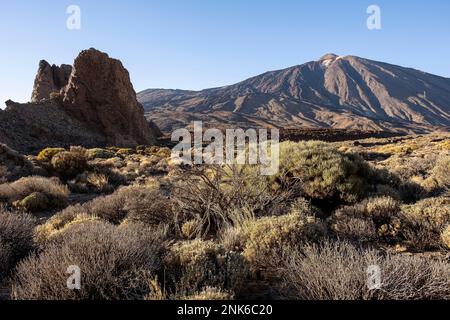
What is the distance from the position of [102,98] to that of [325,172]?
33514 millimetres

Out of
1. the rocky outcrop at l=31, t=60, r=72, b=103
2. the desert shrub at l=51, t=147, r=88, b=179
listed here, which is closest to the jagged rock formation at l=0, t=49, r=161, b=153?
the rocky outcrop at l=31, t=60, r=72, b=103

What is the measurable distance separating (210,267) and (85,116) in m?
36.5

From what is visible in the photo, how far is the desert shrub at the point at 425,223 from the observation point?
508 cm

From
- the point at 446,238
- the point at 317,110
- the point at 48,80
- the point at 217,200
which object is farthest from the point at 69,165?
the point at 317,110

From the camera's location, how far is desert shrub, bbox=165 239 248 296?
11.2ft

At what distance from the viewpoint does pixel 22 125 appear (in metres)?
31.8

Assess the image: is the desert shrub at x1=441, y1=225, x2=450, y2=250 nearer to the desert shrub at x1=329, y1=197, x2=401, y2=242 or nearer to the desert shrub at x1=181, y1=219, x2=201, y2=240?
the desert shrub at x1=329, y1=197, x2=401, y2=242

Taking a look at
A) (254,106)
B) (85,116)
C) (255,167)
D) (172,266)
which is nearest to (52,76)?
(85,116)

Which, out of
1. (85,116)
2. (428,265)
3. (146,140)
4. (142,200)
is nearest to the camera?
(428,265)

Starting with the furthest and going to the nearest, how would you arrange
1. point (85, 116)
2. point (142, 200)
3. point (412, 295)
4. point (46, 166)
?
point (85, 116)
point (46, 166)
point (142, 200)
point (412, 295)

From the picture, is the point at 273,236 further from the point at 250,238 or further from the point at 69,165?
the point at 69,165

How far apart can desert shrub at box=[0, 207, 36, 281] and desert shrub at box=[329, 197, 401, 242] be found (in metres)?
4.40

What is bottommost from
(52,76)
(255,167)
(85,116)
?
(255,167)
